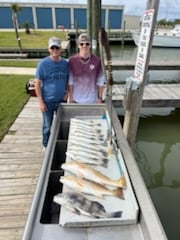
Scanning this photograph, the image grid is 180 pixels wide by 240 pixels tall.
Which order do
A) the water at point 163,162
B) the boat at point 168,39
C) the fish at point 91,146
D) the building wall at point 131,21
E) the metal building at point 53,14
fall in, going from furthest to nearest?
the building wall at point 131,21
the metal building at point 53,14
the boat at point 168,39
the water at point 163,162
the fish at point 91,146

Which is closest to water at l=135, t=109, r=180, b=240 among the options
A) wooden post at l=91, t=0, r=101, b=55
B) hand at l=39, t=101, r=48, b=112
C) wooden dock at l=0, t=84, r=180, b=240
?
wooden dock at l=0, t=84, r=180, b=240

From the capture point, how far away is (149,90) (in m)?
5.73

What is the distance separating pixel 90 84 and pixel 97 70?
0.18 metres

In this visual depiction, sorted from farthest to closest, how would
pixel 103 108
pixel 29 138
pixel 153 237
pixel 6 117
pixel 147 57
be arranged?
pixel 6 117 < pixel 29 138 < pixel 103 108 < pixel 147 57 < pixel 153 237

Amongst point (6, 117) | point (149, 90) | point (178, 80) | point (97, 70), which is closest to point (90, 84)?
point (97, 70)

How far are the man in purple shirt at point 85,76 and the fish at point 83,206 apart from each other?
1599 mm

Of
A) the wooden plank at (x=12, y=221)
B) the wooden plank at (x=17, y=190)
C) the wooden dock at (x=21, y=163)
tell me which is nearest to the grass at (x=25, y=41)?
the wooden dock at (x=21, y=163)

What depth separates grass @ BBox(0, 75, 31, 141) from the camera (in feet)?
14.3

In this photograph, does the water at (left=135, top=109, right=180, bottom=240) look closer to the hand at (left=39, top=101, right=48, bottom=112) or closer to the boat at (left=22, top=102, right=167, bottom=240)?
the boat at (left=22, top=102, right=167, bottom=240)

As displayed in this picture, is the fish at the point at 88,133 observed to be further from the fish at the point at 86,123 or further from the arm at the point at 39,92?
the arm at the point at 39,92

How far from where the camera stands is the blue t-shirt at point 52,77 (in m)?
2.53

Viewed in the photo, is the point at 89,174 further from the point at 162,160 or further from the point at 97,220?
the point at 162,160

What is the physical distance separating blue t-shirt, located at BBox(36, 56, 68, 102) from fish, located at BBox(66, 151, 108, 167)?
1110 mm

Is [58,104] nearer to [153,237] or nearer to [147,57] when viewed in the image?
[147,57]
